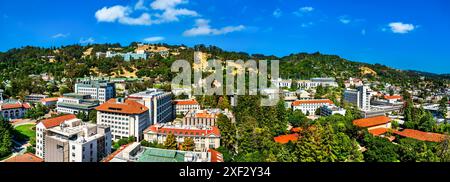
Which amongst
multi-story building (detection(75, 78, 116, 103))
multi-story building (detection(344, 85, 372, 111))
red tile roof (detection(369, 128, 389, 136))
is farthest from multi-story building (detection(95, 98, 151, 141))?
multi-story building (detection(344, 85, 372, 111))

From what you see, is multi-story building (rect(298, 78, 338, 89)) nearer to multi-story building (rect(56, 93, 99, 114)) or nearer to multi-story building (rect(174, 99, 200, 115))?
multi-story building (rect(174, 99, 200, 115))

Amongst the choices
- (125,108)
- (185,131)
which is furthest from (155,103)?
(185,131)

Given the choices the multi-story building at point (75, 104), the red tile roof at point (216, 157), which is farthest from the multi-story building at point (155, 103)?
the red tile roof at point (216, 157)

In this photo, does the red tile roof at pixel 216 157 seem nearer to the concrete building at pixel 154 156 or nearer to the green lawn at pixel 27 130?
the concrete building at pixel 154 156

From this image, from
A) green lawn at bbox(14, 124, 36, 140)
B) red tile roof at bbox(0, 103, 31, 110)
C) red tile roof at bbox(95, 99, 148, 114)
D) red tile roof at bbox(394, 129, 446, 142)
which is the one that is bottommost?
green lawn at bbox(14, 124, 36, 140)

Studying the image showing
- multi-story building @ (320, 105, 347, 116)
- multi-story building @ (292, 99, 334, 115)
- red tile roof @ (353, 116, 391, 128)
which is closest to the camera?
red tile roof @ (353, 116, 391, 128)
